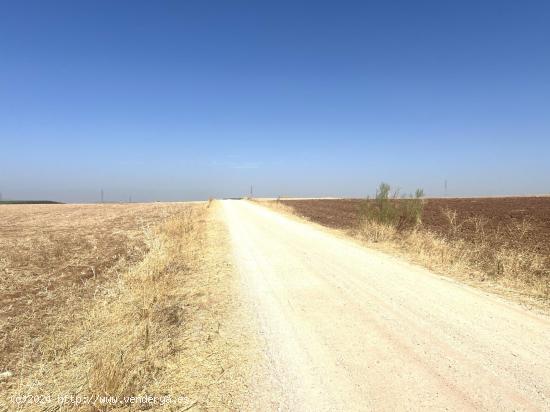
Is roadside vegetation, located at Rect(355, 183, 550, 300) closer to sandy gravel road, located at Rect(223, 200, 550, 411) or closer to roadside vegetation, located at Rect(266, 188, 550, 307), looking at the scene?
roadside vegetation, located at Rect(266, 188, 550, 307)

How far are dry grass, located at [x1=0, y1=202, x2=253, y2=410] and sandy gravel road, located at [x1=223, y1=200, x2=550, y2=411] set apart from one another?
2.23 ft

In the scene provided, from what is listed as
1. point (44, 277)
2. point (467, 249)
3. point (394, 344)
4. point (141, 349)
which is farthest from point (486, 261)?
point (44, 277)

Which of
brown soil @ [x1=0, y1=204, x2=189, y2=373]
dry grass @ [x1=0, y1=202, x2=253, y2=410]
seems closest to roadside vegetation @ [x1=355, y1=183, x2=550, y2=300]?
dry grass @ [x1=0, y1=202, x2=253, y2=410]

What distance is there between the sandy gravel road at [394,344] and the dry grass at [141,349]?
0.68 metres

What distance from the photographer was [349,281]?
9.40 m

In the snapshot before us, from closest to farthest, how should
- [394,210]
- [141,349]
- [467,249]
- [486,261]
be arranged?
1. [141,349]
2. [486,261]
3. [467,249]
4. [394,210]

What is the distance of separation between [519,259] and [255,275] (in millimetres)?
7710

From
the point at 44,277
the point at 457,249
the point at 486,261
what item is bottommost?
the point at 44,277

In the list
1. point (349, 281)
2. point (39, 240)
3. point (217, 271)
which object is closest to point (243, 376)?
point (349, 281)

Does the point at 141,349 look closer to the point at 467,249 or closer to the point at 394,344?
Answer: the point at 394,344

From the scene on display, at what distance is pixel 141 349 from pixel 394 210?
17.2 m

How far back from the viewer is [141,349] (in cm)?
546

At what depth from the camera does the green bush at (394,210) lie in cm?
2016

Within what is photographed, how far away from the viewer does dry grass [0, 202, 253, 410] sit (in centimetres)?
440
